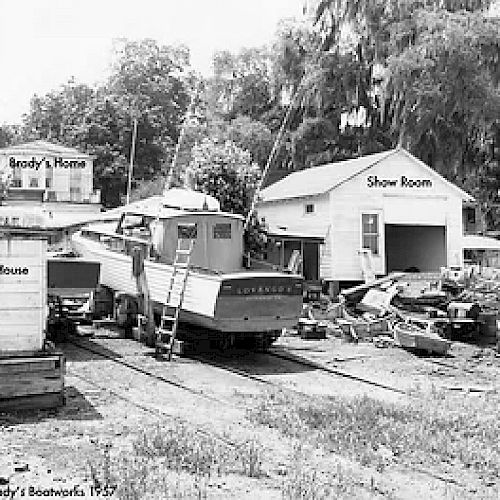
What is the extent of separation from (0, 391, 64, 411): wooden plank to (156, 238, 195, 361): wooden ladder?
14.2ft

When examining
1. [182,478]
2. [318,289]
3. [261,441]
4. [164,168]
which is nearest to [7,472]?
[182,478]

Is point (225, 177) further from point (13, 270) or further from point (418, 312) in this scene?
point (13, 270)

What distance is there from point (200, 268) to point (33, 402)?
5.04 meters

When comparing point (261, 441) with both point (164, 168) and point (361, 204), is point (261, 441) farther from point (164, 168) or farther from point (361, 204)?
point (164, 168)

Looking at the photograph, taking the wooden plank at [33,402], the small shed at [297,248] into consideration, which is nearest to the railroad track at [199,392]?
the wooden plank at [33,402]

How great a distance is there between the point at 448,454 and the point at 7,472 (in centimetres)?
433

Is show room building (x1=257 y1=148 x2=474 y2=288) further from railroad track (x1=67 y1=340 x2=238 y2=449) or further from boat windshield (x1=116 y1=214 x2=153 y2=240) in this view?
railroad track (x1=67 y1=340 x2=238 y2=449)

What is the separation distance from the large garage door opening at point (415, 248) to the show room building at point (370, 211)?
0.04 metres

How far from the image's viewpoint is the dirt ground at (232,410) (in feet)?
20.8

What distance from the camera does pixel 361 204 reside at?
85.0ft

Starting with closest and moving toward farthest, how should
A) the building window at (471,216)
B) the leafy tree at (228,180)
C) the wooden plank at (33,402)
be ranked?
the wooden plank at (33,402)
the leafy tree at (228,180)
the building window at (471,216)

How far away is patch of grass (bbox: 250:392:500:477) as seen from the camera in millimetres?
7383

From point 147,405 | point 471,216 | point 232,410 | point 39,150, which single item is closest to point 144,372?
point 147,405

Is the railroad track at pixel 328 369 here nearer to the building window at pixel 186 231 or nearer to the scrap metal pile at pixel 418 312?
the scrap metal pile at pixel 418 312
